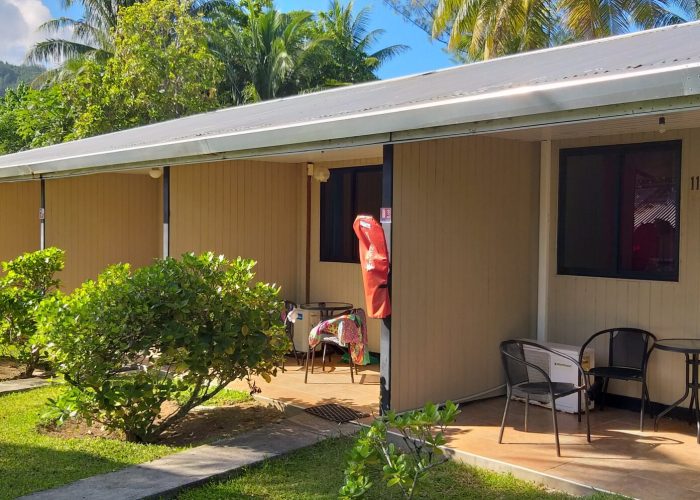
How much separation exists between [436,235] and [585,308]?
167 centimetres

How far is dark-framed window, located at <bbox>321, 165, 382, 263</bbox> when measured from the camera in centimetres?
841

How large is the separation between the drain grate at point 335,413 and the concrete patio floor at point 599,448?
843mm

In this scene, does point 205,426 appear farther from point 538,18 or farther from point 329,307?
point 538,18

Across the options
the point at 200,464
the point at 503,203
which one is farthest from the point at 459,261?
the point at 200,464

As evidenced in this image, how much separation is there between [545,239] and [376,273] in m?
2.03

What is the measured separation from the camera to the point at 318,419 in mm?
5859

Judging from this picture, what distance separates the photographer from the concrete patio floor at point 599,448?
4.41 meters

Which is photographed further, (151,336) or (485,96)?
(151,336)

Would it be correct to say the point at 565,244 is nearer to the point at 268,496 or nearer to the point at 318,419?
the point at 318,419

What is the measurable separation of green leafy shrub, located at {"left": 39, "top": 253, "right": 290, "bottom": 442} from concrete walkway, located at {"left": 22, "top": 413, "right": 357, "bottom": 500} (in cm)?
54

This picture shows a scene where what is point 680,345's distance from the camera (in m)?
5.53

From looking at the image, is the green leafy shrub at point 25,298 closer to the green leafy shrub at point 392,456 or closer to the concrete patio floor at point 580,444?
the concrete patio floor at point 580,444

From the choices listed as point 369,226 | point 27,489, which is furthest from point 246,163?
point 27,489

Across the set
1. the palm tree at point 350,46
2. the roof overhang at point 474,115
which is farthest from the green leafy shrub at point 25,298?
the palm tree at point 350,46
